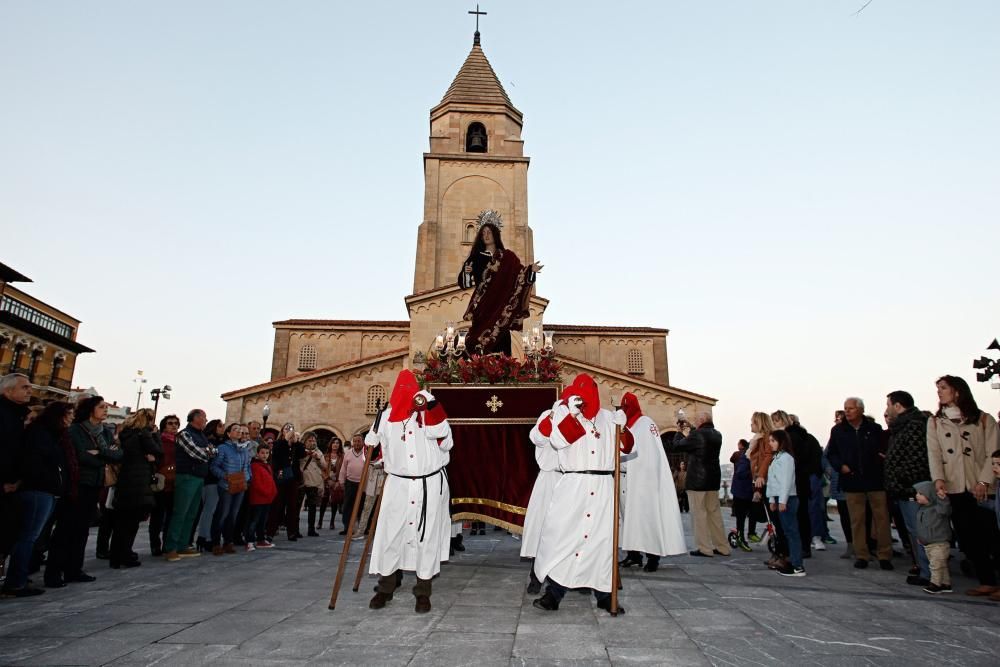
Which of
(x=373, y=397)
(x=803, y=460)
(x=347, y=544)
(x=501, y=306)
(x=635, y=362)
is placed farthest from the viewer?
(x=635, y=362)

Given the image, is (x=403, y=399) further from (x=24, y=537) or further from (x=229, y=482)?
(x=229, y=482)

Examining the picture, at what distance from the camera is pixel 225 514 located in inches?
338

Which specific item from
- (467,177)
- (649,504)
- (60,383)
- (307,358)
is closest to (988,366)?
(649,504)

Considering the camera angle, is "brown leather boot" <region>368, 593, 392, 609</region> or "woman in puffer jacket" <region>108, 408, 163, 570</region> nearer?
"brown leather boot" <region>368, 593, 392, 609</region>

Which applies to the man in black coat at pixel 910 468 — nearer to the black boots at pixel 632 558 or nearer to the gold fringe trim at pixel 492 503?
the black boots at pixel 632 558

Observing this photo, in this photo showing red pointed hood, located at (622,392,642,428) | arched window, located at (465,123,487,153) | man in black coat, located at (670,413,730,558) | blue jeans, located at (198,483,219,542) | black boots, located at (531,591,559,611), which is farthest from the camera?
arched window, located at (465,123,487,153)

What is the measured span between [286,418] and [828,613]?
2470cm

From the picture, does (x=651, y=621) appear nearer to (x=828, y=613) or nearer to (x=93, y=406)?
(x=828, y=613)

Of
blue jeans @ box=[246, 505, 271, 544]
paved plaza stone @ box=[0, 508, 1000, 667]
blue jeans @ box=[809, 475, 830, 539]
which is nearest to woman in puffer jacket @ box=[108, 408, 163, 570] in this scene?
paved plaza stone @ box=[0, 508, 1000, 667]

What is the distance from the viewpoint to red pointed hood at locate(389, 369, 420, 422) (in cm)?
534

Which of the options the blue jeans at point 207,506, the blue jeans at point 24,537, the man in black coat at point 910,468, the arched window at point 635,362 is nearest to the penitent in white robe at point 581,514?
the man in black coat at point 910,468

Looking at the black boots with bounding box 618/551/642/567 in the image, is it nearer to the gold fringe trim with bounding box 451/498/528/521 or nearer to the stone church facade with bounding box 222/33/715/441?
the gold fringe trim with bounding box 451/498/528/521

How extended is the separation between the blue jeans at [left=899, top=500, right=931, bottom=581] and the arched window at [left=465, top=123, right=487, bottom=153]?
109ft

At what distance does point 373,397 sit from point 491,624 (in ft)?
76.1
